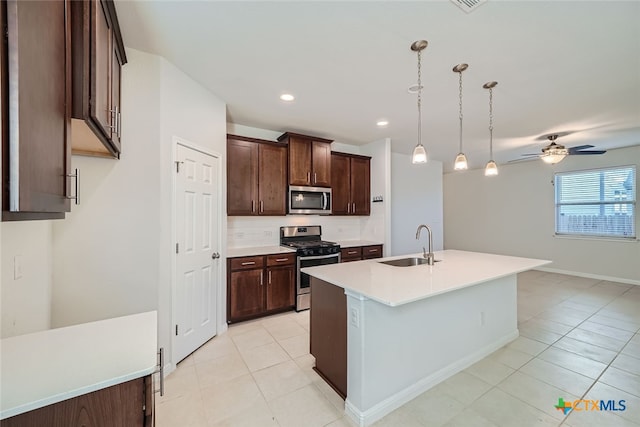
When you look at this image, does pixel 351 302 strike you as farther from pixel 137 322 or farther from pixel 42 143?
pixel 42 143

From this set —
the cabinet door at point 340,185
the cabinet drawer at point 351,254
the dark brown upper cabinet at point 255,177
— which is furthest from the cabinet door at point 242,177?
the cabinet drawer at point 351,254

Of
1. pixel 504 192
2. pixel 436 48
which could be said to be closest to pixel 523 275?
pixel 504 192

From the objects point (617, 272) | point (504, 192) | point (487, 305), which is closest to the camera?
point (487, 305)

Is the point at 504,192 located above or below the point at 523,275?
above

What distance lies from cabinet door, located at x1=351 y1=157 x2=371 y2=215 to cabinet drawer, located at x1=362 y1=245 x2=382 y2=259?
26.1 inches

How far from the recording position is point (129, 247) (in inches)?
82.0

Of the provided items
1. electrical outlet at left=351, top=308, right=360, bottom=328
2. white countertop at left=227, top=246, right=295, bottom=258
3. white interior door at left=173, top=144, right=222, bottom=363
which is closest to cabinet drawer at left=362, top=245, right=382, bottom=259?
white countertop at left=227, top=246, right=295, bottom=258

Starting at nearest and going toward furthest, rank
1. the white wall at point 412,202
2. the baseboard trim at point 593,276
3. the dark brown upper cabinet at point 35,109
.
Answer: the dark brown upper cabinet at point 35,109 → the baseboard trim at point 593,276 → the white wall at point 412,202

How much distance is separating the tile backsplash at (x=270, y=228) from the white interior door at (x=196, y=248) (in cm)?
87

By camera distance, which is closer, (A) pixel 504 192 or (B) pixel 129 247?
(B) pixel 129 247

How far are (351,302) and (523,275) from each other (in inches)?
228

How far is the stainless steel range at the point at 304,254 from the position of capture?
3.68 meters

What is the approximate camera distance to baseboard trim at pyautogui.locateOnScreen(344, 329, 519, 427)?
1.75 metres

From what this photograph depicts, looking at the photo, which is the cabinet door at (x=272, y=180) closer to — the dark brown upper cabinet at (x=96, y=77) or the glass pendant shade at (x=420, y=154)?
the dark brown upper cabinet at (x=96, y=77)
